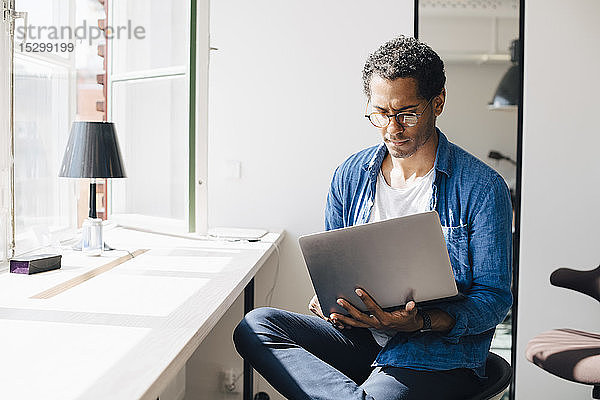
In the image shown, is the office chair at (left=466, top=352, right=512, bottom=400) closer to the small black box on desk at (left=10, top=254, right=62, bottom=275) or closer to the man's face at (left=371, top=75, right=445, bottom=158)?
the man's face at (left=371, top=75, right=445, bottom=158)

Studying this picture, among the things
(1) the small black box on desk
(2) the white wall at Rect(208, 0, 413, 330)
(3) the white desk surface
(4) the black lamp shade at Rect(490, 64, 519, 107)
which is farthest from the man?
(4) the black lamp shade at Rect(490, 64, 519, 107)

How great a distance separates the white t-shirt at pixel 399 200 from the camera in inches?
66.1

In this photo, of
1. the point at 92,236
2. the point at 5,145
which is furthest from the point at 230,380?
the point at 5,145

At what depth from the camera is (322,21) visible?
2.89m

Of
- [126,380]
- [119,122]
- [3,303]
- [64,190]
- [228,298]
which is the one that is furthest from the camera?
[119,122]

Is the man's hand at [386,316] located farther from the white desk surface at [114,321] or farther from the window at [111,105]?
the window at [111,105]

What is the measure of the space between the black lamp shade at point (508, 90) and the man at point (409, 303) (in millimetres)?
1277

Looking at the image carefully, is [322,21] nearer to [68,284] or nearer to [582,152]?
[582,152]

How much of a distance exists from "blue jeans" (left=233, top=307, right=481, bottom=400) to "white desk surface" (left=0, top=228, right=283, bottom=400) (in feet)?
0.37

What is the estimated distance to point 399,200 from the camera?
1.73 meters

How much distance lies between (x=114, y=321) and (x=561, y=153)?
85.2 inches

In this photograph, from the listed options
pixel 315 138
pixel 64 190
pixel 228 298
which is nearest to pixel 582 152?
pixel 315 138

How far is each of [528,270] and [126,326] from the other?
2.06 metres

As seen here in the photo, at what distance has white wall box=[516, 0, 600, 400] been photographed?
285 cm
